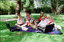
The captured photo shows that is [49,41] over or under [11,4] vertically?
under

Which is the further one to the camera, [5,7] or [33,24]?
[5,7]

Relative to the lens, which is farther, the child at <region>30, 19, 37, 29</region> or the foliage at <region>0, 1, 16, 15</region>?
the foliage at <region>0, 1, 16, 15</region>

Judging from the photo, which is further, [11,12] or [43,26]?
[11,12]

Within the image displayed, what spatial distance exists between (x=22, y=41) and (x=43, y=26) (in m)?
1.81

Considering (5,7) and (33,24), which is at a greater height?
(5,7)

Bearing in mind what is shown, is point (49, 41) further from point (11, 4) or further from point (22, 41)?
point (11, 4)

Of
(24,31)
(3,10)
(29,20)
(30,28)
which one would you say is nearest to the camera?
(24,31)

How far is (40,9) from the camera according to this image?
29.4m

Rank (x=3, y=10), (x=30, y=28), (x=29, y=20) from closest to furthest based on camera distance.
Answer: (x=30, y=28) < (x=29, y=20) < (x=3, y=10)

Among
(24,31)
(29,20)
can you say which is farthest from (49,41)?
(29,20)

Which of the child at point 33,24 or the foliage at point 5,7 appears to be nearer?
the child at point 33,24

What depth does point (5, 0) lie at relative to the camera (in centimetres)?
2525

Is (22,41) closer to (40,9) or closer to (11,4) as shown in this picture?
(11,4)

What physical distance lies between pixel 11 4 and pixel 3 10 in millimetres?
3331
